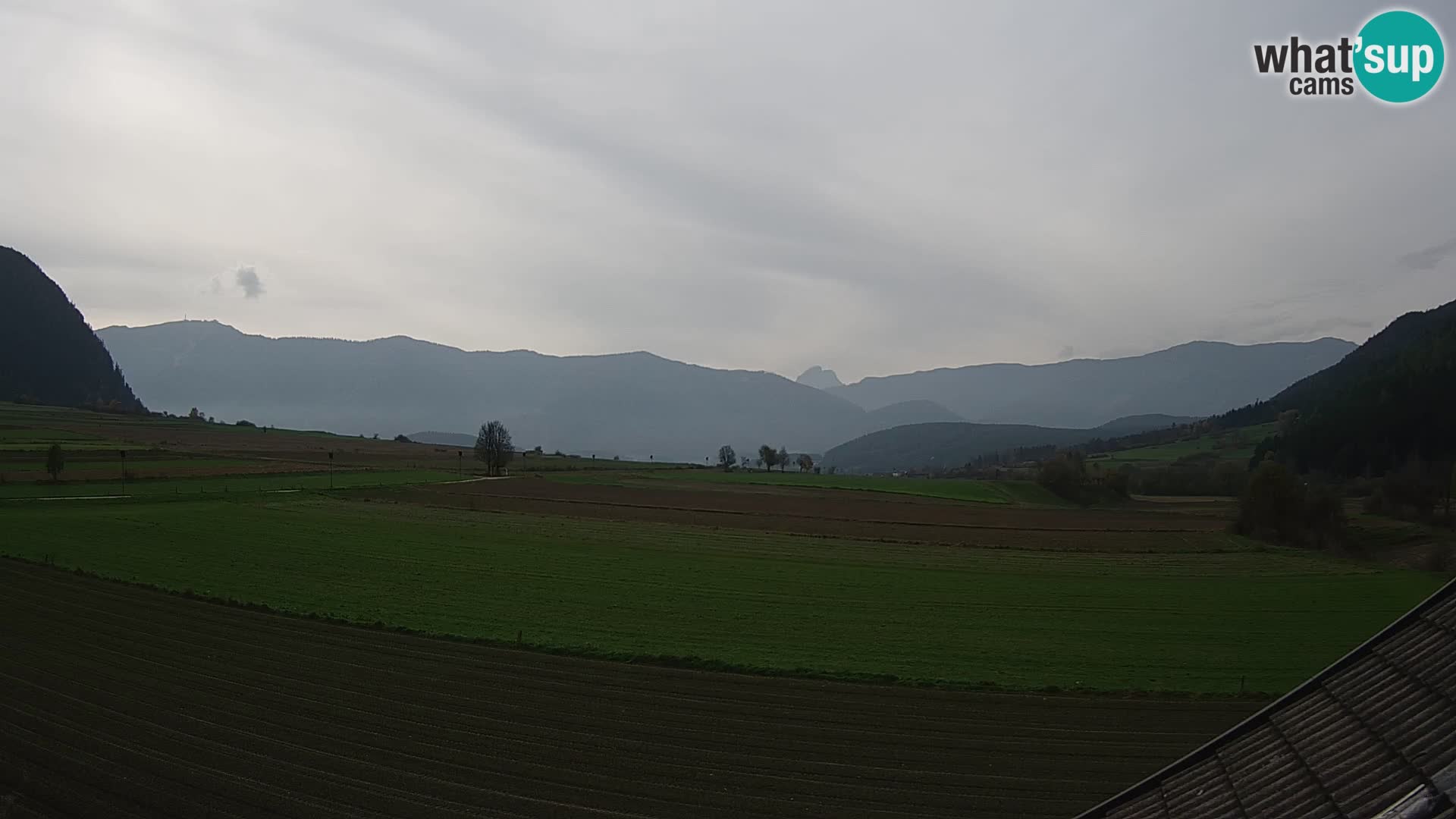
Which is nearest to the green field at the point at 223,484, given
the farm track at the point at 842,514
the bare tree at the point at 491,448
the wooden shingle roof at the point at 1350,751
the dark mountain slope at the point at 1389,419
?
the farm track at the point at 842,514

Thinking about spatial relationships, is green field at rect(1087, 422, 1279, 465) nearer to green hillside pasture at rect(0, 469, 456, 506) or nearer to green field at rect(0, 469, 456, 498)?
green hillside pasture at rect(0, 469, 456, 506)

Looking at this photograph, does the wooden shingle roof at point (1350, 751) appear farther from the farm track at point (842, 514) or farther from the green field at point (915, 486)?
the green field at point (915, 486)

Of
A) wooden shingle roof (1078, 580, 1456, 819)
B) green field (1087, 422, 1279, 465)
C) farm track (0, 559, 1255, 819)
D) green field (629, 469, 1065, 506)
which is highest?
green field (1087, 422, 1279, 465)

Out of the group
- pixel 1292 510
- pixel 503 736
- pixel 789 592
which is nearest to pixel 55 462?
pixel 789 592

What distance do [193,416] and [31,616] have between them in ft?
661

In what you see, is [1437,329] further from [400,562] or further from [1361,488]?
[400,562]

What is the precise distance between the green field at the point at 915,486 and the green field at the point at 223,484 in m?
42.1

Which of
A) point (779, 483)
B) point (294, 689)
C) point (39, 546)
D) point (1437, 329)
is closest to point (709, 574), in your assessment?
point (294, 689)

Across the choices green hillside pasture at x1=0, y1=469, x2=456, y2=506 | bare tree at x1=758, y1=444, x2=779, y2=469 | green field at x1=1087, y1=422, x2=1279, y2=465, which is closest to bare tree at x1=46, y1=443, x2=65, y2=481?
green hillside pasture at x1=0, y1=469, x2=456, y2=506

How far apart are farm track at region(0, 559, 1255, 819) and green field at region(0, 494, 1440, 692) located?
2387mm

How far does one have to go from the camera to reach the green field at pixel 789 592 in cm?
2239

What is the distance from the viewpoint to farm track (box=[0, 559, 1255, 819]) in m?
13.1

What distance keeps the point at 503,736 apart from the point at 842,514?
187 feet

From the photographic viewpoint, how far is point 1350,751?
486cm
